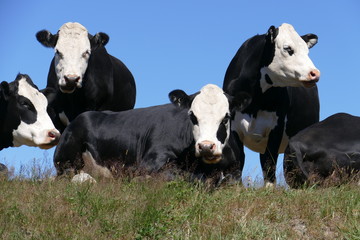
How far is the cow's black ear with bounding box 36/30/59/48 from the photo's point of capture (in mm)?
14031

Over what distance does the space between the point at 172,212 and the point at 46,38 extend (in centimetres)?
664

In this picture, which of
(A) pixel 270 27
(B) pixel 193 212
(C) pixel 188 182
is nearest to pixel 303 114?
(A) pixel 270 27

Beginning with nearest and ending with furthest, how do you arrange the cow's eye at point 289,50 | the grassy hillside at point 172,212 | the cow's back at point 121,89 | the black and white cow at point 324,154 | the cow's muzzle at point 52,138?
the grassy hillside at point 172,212 → the black and white cow at point 324,154 → the cow's muzzle at point 52,138 → the cow's eye at point 289,50 → the cow's back at point 121,89

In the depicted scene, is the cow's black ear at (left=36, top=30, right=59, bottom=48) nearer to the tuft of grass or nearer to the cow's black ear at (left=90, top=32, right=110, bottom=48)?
the cow's black ear at (left=90, top=32, right=110, bottom=48)

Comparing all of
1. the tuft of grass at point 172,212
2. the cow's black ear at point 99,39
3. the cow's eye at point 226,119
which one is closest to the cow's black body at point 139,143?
the cow's eye at point 226,119

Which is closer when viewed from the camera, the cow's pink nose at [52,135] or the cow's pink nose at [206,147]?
the cow's pink nose at [206,147]

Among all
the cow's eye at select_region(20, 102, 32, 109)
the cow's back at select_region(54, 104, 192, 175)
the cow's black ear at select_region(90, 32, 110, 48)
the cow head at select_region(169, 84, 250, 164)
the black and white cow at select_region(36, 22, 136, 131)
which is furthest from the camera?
the cow's black ear at select_region(90, 32, 110, 48)

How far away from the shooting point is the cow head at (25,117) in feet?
38.6

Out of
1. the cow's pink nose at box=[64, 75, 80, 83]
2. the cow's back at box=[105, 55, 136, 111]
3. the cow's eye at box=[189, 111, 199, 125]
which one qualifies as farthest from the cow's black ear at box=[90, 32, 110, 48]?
the cow's eye at box=[189, 111, 199, 125]

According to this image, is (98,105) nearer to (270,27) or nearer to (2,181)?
(270,27)

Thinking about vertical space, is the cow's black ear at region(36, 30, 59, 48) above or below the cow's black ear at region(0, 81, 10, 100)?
above

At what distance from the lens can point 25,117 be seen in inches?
470

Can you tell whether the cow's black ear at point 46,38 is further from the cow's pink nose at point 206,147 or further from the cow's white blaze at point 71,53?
the cow's pink nose at point 206,147

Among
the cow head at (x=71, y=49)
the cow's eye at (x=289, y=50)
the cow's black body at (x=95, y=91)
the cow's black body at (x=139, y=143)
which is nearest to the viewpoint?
the cow's black body at (x=139, y=143)
